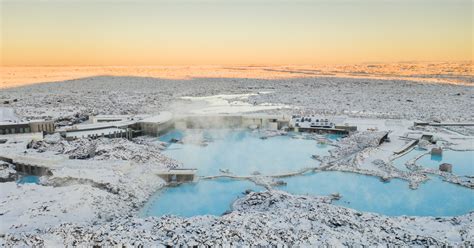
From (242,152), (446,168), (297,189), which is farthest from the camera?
(242,152)

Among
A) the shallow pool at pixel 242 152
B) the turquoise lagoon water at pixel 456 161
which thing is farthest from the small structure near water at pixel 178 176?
the turquoise lagoon water at pixel 456 161

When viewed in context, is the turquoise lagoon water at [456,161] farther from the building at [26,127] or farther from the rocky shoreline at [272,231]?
the building at [26,127]

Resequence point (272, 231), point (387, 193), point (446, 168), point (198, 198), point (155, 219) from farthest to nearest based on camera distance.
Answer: point (446, 168) → point (387, 193) → point (198, 198) → point (155, 219) → point (272, 231)

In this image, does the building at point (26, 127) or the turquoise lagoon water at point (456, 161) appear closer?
the turquoise lagoon water at point (456, 161)

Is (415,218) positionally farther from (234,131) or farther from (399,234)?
(234,131)

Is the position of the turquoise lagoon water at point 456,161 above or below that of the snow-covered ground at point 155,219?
below

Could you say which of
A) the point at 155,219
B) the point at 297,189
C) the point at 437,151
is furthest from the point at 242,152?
the point at 155,219

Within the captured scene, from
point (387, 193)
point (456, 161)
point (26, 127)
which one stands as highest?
point (26, 127)

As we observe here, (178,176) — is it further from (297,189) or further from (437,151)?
(437,151)
